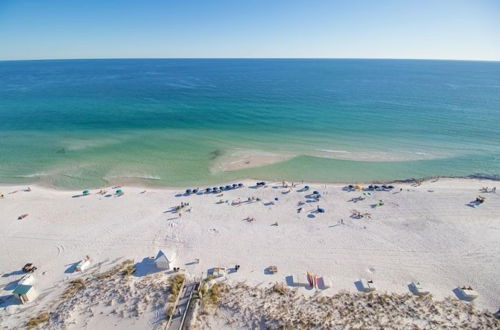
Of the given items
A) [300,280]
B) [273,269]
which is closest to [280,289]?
[300,280]

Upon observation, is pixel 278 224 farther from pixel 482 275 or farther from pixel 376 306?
pixel 482 275

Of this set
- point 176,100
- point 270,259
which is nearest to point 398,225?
point 270,259

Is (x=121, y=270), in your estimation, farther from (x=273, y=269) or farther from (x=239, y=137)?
(x=239, y=137)

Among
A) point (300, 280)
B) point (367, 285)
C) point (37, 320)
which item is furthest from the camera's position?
point (300, 280)

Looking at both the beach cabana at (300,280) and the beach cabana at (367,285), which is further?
the beach cabana at (300,280)

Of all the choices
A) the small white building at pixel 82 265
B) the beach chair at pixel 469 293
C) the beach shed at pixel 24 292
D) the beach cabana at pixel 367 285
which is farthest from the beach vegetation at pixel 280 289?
the beach shed at pixel 24 292

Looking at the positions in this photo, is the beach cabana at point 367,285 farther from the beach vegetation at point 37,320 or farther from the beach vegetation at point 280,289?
the beach vegetation at point 37,320
